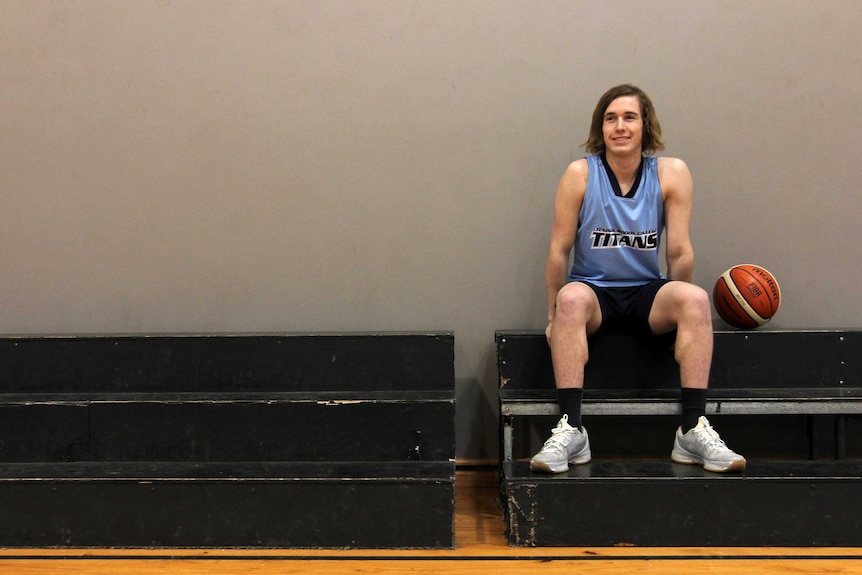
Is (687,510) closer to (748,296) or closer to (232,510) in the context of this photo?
(748,296)

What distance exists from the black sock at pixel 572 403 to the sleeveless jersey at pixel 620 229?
37 centimetres

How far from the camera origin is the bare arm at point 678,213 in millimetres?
2340

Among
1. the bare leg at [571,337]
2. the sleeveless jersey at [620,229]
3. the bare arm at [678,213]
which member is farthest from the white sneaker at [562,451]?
the bare arm at [678,213]

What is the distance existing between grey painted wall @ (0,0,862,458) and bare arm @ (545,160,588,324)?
0.29 meters

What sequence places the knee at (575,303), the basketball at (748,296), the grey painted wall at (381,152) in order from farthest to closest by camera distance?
the grey painted wall at (381,152) < the basketball at (748,296) < the knee at (575,303)

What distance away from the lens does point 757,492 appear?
1935 mm

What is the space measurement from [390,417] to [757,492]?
968 mm

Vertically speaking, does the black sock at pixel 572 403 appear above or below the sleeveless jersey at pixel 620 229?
below

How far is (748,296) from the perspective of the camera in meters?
2.38

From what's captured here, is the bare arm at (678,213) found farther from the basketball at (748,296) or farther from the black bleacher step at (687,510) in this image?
the black bleacher step at (687,510)

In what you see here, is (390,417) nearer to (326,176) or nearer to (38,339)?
(326,176)

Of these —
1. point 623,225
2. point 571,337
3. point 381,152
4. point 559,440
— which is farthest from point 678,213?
point 381,152

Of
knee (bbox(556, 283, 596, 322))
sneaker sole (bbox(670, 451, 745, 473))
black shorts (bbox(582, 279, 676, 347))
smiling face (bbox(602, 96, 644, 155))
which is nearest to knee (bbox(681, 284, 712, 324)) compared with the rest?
black shorts (bbox(582, 279, 676, 347))

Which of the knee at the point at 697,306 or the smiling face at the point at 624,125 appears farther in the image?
the smiling face at the point at 624,125
